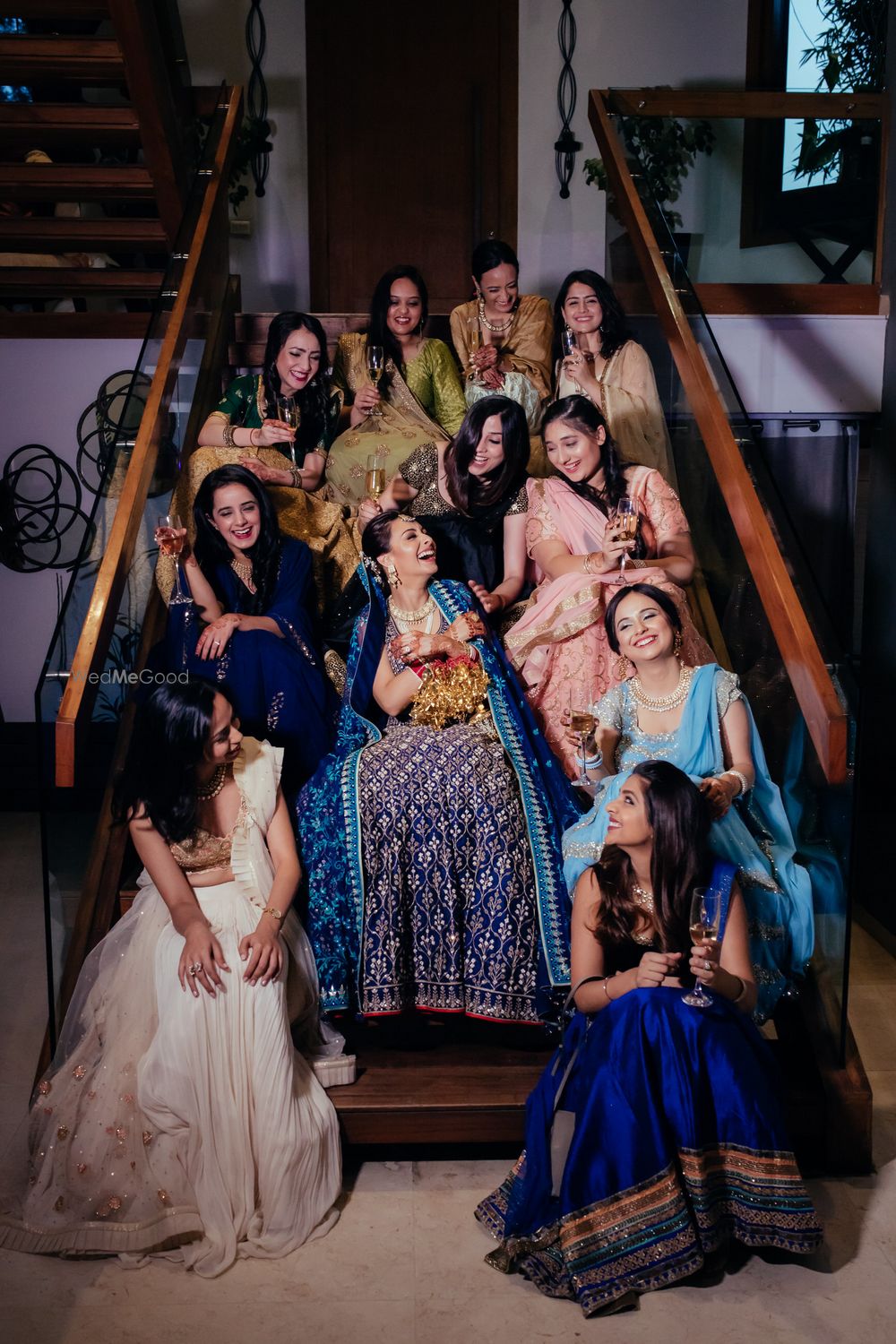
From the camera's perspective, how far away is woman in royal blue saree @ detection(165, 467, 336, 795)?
345cm

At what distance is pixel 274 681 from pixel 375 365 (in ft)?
4.12

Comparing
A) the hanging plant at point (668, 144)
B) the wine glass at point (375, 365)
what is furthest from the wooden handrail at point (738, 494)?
the wine glass at point (375, 365)

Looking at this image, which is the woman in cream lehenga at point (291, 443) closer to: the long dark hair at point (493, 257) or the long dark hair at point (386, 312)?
the long dark hair at point (386, 312)

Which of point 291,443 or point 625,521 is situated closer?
point 625,521

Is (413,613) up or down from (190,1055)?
up

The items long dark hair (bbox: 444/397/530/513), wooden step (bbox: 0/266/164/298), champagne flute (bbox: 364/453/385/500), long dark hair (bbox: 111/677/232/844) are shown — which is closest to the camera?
long dark hair (bbox: 111/677/232/844)

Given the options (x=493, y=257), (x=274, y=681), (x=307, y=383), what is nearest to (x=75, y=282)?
(x=307, y=383)

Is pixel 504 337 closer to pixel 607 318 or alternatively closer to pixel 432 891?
pixel 607 318

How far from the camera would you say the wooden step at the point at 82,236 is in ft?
17.4

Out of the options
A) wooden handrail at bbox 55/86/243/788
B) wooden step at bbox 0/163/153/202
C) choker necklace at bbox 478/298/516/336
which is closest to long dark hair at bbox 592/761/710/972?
wooden handrail at bbox 55/86/243/788

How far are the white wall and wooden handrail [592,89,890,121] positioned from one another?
8.26 feet

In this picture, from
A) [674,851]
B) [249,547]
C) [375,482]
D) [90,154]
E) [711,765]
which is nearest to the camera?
[674,851]

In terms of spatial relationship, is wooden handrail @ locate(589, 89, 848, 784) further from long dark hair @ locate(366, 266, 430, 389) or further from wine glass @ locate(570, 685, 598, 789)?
long dark hair @ locate(366, 266, 430, 389)

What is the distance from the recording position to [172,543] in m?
3.57
